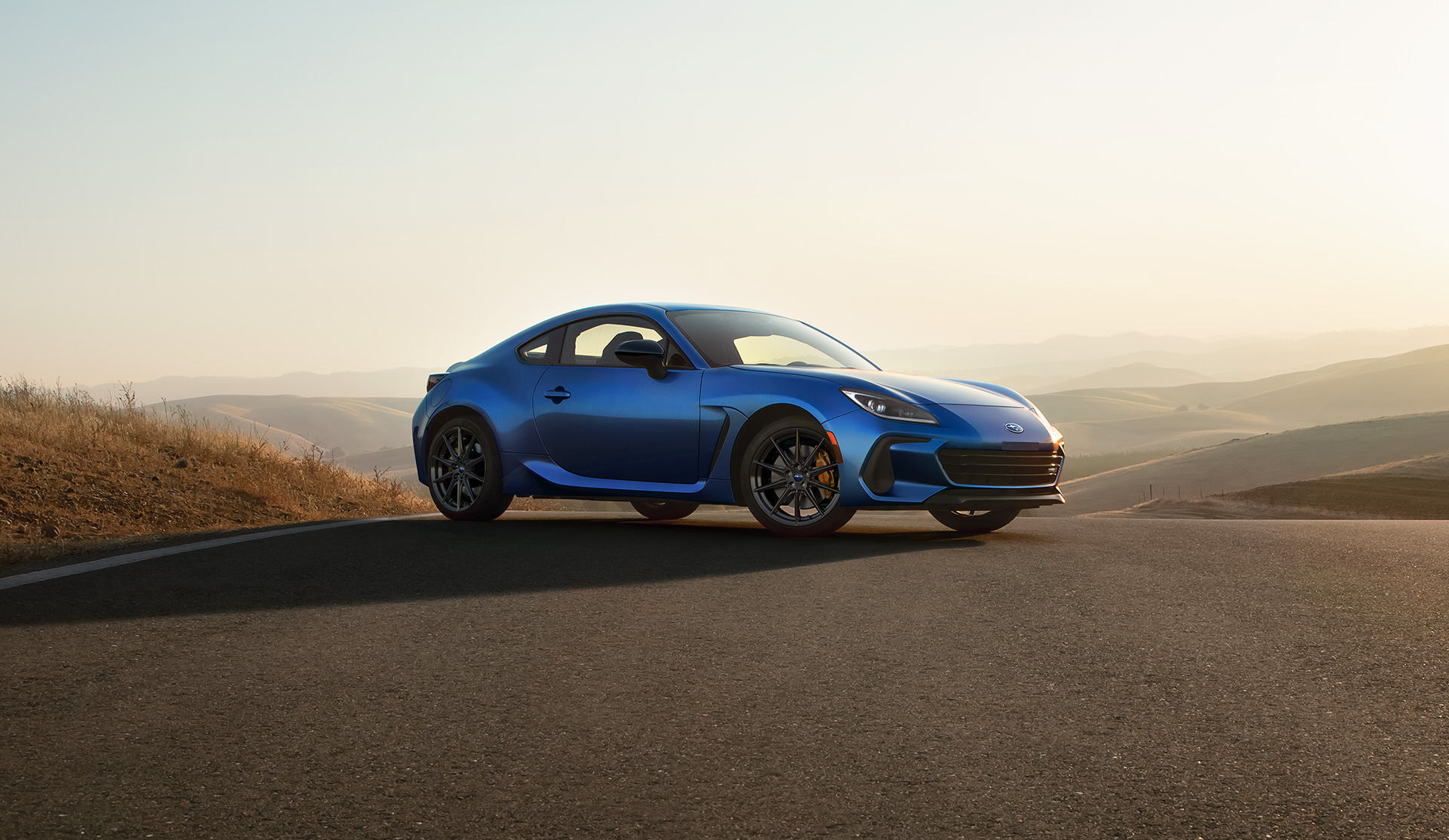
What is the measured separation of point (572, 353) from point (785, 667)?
5207 millimetres

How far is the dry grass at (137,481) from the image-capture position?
1045 centimetres

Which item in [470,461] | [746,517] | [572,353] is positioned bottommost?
[746,517]

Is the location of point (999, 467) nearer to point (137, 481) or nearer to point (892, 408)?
point (892, 408)

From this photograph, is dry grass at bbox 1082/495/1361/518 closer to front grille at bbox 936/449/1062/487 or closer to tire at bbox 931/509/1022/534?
tire at bbox 931/509/1022/534

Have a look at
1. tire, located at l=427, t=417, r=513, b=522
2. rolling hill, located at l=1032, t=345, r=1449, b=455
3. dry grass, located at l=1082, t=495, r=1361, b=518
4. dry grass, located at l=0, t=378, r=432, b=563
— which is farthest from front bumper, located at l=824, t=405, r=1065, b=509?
rolling hill, located at l=1032, t=345, r=1449, b=455

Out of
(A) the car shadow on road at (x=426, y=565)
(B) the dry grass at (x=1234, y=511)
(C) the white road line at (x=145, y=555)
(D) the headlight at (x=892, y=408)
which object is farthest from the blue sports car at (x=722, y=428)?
(B) the dry grass at (x=1234, y=511)

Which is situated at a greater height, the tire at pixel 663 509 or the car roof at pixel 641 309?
the car roof at pixel 641 309

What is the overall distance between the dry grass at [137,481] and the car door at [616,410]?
2.93 m

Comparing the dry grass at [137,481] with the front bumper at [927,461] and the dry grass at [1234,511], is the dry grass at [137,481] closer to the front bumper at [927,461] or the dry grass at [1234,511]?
the front bumper at [927,461]

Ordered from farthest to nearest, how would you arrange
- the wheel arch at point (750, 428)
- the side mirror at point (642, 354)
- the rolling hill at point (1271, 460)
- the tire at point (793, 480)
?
the rolling hill at point (1271, 460)
the side mirror at point (642, 354)
the wheel arch at point (750, 428)
the tire at point (793, 480)

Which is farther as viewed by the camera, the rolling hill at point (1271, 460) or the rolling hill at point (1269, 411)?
the rolling hill at point (1269, 411)

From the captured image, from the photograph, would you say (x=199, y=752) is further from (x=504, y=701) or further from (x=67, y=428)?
(x=67, y=428)

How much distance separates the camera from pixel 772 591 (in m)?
5.88

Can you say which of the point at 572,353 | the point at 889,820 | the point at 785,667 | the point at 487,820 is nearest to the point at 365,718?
the point at 487,820
